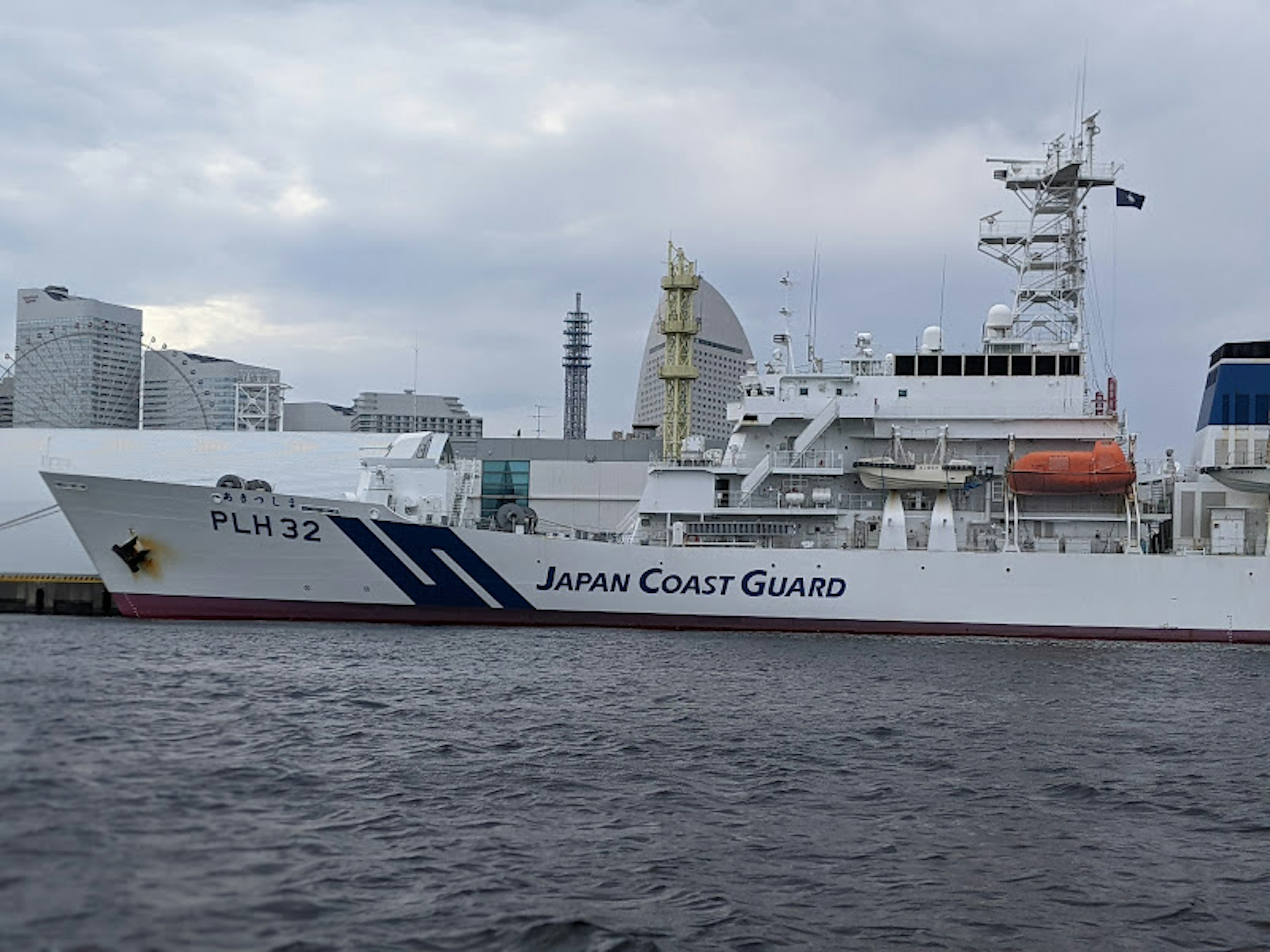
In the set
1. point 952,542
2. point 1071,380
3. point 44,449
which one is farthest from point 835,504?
point 44,449

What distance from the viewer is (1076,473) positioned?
79.3 ft

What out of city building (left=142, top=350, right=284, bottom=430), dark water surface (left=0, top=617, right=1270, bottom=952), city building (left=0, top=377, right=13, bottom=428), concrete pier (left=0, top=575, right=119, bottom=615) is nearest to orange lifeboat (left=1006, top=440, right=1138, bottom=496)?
dark water surface (left=0, top=617, right=1270, bottom=952)

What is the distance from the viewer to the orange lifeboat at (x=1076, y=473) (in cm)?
2406

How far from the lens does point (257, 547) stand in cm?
2234

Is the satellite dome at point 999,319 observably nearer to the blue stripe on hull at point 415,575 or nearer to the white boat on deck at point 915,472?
the white boat on deck at point 915,472

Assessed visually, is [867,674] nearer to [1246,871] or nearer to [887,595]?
[887,595]

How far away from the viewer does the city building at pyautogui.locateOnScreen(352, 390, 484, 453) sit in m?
70.1

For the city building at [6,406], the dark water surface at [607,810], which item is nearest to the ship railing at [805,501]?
the dark water surface at [607,810]

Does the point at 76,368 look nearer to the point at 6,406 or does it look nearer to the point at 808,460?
the point at 6,406

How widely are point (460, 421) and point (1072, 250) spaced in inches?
2181

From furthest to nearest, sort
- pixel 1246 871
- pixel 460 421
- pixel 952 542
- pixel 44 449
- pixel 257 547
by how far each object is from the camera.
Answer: pixel 460 421 → pixel 44 449 → pixel 952 542 → pixel 257 547 → pixel 1246 871

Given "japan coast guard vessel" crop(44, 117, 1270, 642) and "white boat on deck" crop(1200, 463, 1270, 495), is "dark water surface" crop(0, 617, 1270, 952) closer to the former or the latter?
"japan coast guard vessel" crop(44, 117, 1270, 642)

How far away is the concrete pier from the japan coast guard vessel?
Result: 7178 mm

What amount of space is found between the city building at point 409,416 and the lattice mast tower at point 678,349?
38024 mm
